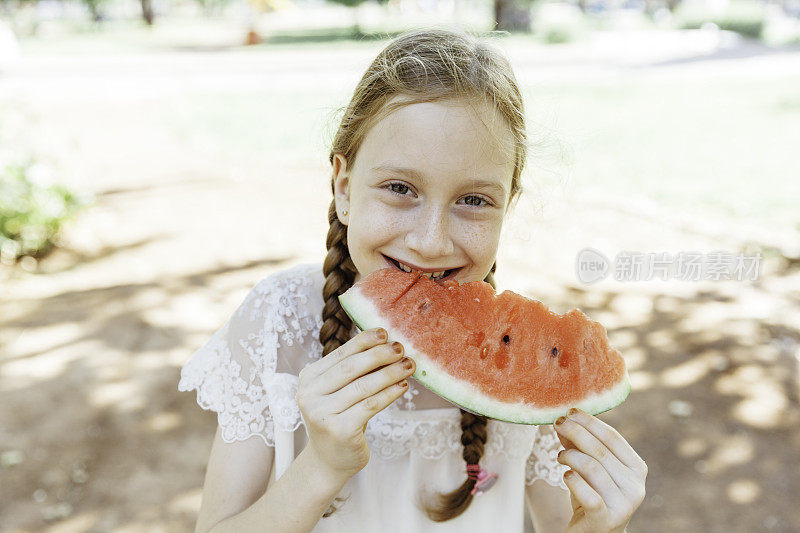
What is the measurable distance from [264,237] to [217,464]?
5.28 meters

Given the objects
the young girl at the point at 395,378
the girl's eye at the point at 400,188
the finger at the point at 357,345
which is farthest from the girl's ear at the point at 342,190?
the finger at the point at 357,345

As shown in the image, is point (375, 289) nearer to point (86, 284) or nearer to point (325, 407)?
point (325, 407)

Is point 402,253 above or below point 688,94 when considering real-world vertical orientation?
above

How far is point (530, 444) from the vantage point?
2.10 meters

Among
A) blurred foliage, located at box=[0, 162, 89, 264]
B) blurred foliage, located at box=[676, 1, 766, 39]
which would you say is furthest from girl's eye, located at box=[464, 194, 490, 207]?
blurred foliage, located at box=[676, 1, 766, 39]

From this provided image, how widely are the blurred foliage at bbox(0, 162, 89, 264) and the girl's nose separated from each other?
216 inches

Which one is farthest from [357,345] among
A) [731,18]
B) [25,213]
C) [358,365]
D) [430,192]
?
[731,18]

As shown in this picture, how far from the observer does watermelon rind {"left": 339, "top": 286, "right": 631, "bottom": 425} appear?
1.63 meters

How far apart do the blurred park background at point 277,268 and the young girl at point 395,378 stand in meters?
0.45

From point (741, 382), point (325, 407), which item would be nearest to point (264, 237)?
point (741, 382)

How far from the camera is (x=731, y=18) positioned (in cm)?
3033

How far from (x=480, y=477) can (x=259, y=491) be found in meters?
0.67

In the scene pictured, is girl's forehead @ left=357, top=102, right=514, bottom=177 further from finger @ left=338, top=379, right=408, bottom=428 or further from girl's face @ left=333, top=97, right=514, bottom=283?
finger @ left=338, top=379, right=408, bottom=428

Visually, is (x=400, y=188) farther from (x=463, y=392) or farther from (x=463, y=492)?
(x=463, y=492)
